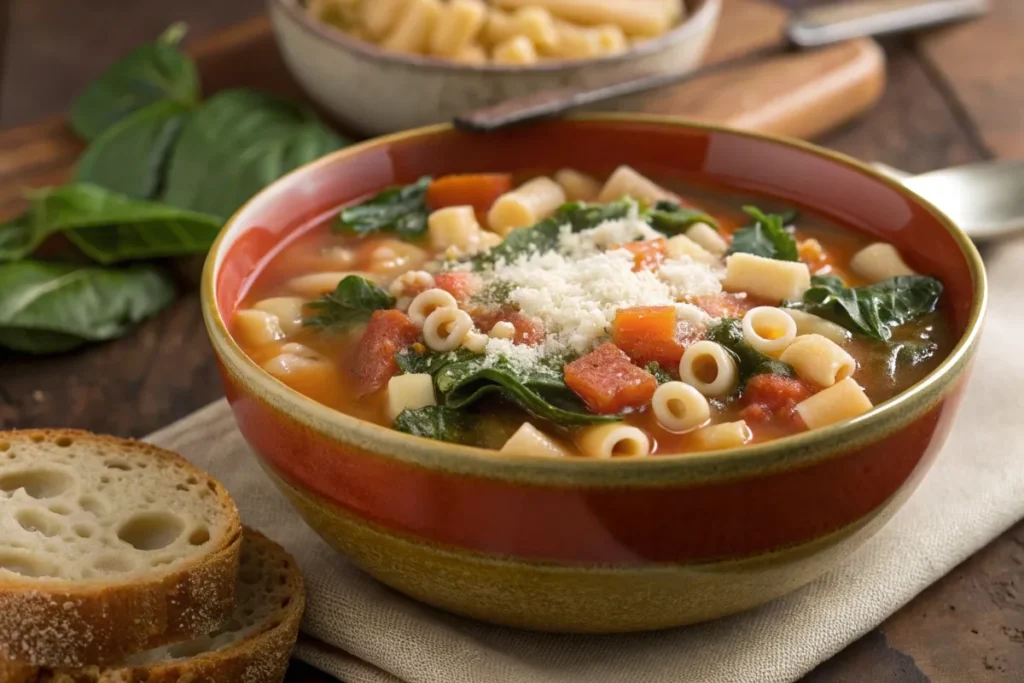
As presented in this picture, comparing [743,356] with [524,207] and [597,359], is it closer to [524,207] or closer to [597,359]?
[597,359]

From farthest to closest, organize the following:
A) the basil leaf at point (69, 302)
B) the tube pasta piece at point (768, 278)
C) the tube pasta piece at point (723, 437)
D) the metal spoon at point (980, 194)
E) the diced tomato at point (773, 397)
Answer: the metal spoon at point (980, 194) → the basil leaf at point (69, 302) → the tube pasta piece at point (768, 278) → the diced tomato at point (773, 397) → the tube pasta piece at point (723, 437)

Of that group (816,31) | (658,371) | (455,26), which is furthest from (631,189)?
(816,31)

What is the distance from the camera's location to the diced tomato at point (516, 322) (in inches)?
115

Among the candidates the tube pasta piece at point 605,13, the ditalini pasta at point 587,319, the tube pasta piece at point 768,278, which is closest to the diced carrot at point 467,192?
the ditalini pasta at point 587,319

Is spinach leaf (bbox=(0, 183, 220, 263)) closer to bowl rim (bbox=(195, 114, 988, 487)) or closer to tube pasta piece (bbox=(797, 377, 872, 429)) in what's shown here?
bowl rim (bbox=(195, 114, 988, 487))

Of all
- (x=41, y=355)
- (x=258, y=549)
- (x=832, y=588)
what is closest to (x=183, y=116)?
(x=41, y=355)

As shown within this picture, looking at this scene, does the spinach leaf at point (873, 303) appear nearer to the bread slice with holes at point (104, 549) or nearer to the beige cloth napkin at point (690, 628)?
the beige cloth napkin at point (690, 628)

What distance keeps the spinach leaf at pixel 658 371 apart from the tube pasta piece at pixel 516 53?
229 cm

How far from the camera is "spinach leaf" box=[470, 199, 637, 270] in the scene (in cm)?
337

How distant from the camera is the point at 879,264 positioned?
3.40 metres

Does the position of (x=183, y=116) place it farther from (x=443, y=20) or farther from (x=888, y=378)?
(x=888, y=378)

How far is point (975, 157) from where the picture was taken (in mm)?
5312

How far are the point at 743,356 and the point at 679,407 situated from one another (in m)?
0.27

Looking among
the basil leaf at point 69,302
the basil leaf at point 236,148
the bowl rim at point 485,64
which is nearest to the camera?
the basil leaf at point 69,302
